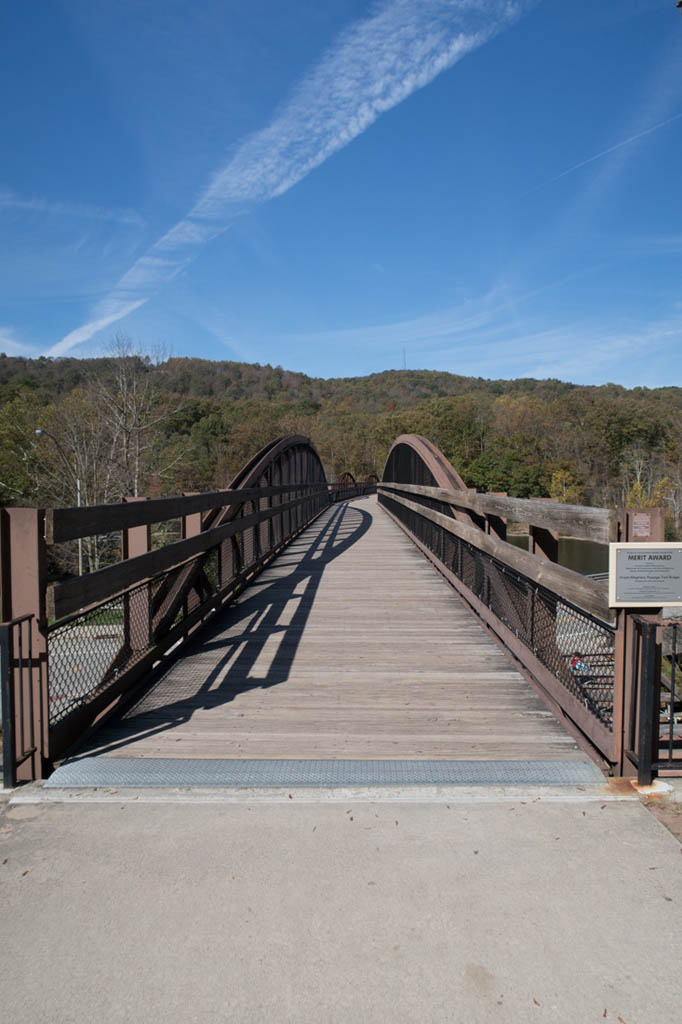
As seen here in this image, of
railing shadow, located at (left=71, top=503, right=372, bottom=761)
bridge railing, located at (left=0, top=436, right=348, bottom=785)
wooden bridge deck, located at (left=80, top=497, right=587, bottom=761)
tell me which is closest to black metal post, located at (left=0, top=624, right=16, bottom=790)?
bridge railing, located at (left=0, top=436, right=348, bottom=785)

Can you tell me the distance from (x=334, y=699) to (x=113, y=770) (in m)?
1.36

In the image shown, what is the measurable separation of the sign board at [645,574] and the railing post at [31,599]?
2325mm

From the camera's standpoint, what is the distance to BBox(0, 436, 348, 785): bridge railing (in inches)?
112

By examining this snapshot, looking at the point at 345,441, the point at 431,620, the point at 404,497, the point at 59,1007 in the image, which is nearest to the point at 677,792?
the point at 59,1007

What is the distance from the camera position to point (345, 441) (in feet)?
294

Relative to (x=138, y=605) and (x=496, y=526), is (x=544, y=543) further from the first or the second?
(x=138, y=605)

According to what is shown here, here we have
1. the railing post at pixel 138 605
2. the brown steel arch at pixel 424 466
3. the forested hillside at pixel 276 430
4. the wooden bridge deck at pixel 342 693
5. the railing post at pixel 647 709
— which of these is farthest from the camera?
the forested hillside at pixel 276 430

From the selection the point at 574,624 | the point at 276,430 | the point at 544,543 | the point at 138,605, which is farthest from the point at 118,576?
the point at 276,430

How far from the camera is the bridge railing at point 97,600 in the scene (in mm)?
2852

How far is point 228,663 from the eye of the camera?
467 centimetres

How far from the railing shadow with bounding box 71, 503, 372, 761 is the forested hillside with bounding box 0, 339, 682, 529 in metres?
17.9

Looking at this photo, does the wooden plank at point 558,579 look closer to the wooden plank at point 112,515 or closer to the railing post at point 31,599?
the wooden plank at point 112,515

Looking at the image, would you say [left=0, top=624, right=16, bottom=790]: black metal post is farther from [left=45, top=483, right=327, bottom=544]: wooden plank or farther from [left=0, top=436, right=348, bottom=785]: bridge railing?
[left=45, top=483, right=327, bottom=544]: wooden plank

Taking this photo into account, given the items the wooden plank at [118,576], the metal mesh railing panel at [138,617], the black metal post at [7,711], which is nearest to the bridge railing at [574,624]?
the wooden plank at [118,576]
